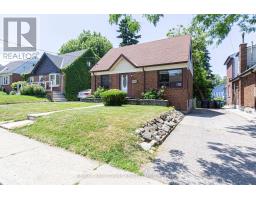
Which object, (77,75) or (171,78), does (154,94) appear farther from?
(77,75)

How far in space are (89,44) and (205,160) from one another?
158ft

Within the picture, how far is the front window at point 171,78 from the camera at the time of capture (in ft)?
57.7

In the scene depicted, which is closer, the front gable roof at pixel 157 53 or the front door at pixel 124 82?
the front gable roof at pixel 157 53

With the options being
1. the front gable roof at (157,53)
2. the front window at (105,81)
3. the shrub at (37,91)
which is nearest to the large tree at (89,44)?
the shrub at (37,91)

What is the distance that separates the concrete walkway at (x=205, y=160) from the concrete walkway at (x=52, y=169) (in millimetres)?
703

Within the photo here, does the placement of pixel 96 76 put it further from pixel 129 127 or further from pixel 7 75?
pixel 7 75

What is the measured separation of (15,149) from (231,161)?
5.80 metres

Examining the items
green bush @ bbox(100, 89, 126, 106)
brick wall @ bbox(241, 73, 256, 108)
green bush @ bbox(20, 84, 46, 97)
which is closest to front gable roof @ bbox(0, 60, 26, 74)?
green bush @ bbox(20, 84, 46, 97)

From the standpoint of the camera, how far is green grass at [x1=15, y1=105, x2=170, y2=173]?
221 inches

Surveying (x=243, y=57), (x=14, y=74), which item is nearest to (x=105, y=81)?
(x=243, y=57)

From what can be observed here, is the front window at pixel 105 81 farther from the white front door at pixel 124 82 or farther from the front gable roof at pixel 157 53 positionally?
the white front door at pixel 124 82

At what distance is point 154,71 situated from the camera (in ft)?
61.9

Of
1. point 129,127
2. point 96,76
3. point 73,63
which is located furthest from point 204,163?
point 73,63

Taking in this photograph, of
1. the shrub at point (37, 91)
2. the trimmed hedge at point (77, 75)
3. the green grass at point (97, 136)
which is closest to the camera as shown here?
the green grass at point (97, 136)
